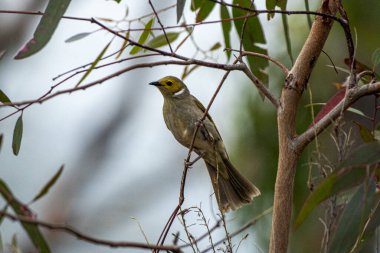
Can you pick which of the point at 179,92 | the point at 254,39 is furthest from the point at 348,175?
the point at 179,92

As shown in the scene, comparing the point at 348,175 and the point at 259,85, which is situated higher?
the point at 259,85

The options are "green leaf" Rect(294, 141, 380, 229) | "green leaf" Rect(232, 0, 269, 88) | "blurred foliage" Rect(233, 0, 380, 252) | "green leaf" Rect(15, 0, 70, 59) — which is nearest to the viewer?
"green leaf" Rect(294, 141, 380, 229)

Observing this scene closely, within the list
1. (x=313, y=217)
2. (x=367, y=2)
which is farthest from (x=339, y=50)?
(x=313, y=217)

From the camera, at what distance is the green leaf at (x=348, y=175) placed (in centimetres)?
178

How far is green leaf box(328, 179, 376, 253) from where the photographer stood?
187 centimetres

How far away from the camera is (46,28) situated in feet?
6.63

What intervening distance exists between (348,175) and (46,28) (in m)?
0.94

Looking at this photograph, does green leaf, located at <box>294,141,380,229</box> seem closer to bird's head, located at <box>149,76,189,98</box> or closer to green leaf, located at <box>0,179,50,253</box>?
green leaf, located at <box>0,179,50,253</box>

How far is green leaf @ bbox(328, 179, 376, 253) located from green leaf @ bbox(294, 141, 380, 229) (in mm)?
39

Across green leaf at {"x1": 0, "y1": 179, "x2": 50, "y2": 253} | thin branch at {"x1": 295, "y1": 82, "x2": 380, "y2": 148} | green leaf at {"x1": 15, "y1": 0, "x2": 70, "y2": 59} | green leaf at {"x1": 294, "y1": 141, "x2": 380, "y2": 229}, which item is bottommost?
green leaf at {"x1": 294, "y1": 141, "x2": 380, "y2": 229}

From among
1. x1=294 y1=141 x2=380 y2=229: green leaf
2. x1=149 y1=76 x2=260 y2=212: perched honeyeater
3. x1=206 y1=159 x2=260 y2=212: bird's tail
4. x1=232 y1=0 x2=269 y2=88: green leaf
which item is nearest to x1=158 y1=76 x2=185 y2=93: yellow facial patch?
x1=149 y1=76 x2=260 y2=212: perched honeyeater

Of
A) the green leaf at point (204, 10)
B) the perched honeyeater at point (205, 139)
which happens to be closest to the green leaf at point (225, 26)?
the green leaf at point (204, 10)

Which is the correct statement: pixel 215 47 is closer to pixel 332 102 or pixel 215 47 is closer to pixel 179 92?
pixel 332 102

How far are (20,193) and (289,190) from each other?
544 centimetres
